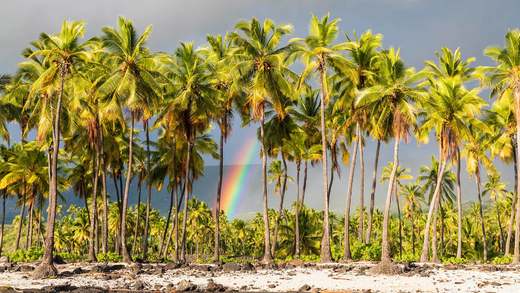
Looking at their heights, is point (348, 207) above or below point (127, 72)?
below

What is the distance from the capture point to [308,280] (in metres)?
21.9

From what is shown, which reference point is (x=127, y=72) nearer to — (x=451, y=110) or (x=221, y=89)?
(x=221, y=89)

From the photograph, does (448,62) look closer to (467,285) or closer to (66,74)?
(467,285)

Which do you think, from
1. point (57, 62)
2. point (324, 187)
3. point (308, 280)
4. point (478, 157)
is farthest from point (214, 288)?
point (478, 157)

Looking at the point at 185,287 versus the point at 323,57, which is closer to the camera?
the point at 185,287

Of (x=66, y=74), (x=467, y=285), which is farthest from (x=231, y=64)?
(x=467, y=285)

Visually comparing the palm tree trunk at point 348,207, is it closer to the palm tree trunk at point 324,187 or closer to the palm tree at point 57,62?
the palm tree trunk at point 324,187

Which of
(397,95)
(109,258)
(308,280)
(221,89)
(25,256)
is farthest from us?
(221,89)

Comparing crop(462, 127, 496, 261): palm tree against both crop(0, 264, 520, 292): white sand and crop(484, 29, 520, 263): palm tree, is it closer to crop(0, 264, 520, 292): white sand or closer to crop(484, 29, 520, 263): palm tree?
crop(484, 29, 520, 263): palm tree

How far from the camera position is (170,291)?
18.5 meters

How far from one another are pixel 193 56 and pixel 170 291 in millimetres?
21277

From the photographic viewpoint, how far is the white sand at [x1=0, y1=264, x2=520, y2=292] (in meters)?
19.6

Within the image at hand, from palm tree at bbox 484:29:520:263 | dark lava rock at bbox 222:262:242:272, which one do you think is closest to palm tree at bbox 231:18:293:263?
dark lava rock at bbox 222:262:242:272

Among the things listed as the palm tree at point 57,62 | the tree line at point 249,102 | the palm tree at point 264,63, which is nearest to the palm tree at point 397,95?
the tree line at point 249,102
